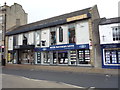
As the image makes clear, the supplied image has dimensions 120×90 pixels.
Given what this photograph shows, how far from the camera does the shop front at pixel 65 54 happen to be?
1662 centimetres

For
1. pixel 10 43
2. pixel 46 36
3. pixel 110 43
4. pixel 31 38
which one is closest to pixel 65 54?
pixel 46 36

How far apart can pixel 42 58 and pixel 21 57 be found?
5.30 meters

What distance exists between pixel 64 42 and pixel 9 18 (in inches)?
688

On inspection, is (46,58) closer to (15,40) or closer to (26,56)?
(26,56)

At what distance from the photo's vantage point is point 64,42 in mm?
18281

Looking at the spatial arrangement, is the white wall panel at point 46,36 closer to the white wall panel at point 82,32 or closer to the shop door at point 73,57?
the shop door at point 73,57

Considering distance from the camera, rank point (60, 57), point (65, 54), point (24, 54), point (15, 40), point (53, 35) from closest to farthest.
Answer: point (65, 54), point (60, 57), point (53, 35), point (24, 54), point (15, 40)

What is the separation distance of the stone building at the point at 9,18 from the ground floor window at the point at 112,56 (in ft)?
69.0

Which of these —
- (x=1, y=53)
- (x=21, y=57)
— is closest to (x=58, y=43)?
(x=21, y=57)

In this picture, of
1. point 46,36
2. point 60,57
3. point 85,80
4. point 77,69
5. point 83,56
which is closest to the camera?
point 85,80

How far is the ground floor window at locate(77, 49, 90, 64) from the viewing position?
645 inches

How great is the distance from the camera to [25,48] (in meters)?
22.1

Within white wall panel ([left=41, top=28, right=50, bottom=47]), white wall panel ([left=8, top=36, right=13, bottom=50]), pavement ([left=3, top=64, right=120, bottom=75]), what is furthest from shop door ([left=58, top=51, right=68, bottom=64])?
white wall panel ([left=8, top=36, right=13, bottom=50])

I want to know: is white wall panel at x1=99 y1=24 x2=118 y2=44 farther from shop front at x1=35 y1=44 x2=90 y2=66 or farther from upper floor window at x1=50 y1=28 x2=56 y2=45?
upper floor window at x1=50 y1=28 x2=56 y2=45
